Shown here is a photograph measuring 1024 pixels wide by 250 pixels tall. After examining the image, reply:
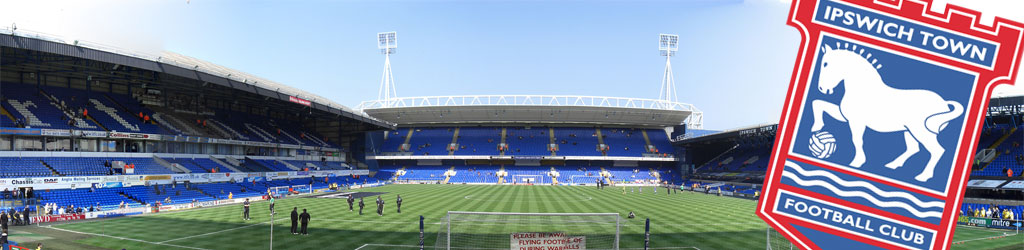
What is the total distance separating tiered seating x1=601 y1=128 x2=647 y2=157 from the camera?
79062 mm

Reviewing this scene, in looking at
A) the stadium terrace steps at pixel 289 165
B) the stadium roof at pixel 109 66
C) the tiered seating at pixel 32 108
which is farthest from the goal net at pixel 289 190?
the tiered seating at pixel 32 108

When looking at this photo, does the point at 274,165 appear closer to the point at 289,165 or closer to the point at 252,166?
the point at 289,165

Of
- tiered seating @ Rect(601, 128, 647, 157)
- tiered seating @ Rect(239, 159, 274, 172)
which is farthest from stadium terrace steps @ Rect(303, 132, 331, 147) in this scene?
tiered seating @ Rect(601, 128, 647, 157)

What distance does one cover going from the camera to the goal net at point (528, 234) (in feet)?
36.6

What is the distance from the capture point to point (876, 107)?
518 cm

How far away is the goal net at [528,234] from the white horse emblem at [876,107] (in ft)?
20.8

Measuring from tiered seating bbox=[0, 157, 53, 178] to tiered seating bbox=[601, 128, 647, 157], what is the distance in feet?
218

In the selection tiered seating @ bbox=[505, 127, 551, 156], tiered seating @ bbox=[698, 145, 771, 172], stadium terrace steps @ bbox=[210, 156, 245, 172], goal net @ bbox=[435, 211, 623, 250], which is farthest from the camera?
tiered seating @ bbox=[505, 127, 551, 156]

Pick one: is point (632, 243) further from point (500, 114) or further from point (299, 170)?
point (500, 114)

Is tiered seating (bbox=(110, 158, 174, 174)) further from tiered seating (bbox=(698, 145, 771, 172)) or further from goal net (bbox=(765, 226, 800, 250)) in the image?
tiered seating (bbox=(698, 145, 771, 172))

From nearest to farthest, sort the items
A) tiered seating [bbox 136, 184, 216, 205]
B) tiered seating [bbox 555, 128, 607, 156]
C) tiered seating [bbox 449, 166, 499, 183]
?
tiered seating [bbox 136, 184, 216, 205]
tiered seating [bbox 449, 166, 499, 183]
tiered seating [bbox 555, 128, 607, 156]

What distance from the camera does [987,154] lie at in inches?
1449

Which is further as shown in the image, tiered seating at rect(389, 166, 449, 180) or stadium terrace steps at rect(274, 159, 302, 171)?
tiered seating at rect(389, 166, 449, 180)

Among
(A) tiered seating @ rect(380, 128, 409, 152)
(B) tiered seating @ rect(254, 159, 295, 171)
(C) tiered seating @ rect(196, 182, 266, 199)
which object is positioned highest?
(A) tiered seating @ rect(380, 128, 409, 152)
